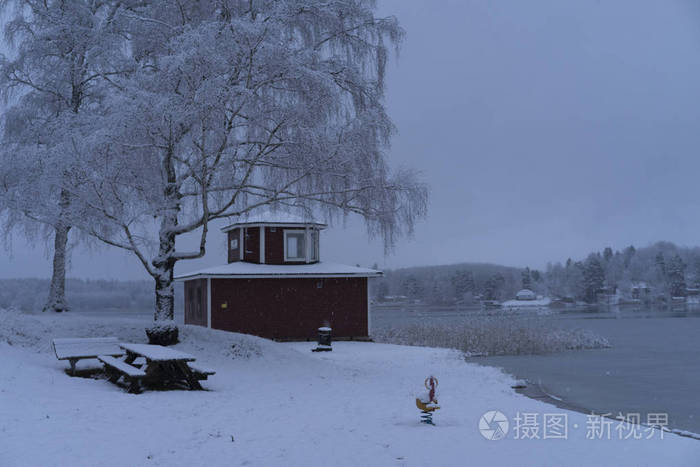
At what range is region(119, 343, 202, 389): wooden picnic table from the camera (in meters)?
10.7

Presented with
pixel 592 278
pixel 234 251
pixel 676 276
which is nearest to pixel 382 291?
pixel 592 278

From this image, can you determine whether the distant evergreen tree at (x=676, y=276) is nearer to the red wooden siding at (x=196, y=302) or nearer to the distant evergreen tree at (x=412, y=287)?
the distant evergreen tree at (x=412, y=287)

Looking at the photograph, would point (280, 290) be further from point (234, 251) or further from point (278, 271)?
point (234, 251)

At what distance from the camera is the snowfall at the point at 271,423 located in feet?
23.0

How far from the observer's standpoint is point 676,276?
105 metres

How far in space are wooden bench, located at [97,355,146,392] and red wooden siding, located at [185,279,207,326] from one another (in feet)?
44.6

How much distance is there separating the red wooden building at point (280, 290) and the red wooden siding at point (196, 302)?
0.14 ft

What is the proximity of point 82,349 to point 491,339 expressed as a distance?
18.3 meters

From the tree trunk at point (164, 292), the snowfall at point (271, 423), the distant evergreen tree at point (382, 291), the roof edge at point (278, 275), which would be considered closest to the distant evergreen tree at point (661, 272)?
the distant evergreen tree at point (382, 291)

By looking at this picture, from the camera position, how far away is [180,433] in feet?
25.9

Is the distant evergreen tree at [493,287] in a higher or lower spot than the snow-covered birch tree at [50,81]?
lower

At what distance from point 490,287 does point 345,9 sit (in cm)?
11900

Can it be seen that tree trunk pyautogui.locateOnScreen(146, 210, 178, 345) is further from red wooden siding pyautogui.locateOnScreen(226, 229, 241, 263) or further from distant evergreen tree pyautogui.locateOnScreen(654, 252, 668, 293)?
distant evergreen tree pyautogui.locateOnScreen(654, 252, 668, 293)

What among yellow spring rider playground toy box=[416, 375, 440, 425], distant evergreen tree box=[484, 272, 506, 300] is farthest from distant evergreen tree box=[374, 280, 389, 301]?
yellow spring rider playground toy box=[416, 375, 440, 425]
